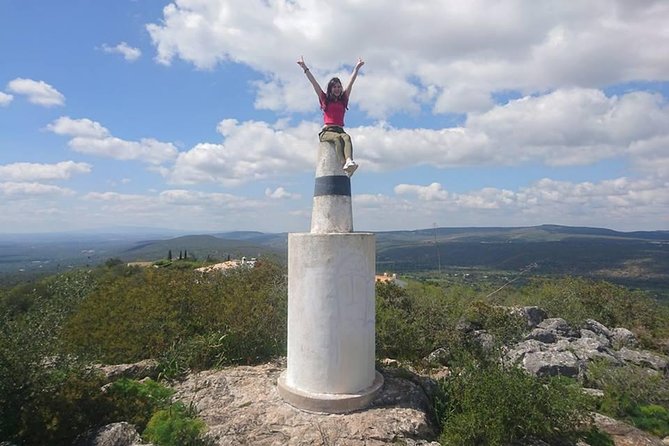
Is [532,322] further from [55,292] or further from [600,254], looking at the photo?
[600,254]

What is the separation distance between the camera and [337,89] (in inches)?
305

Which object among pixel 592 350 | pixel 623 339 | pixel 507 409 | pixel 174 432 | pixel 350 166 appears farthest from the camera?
pixel 623 339

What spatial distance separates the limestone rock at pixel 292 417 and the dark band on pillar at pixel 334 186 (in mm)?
3239

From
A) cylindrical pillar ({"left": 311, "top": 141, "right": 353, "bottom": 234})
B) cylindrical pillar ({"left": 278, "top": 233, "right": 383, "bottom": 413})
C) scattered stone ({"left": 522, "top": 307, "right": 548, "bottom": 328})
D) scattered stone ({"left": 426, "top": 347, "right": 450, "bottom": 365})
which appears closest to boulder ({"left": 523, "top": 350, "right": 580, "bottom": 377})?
scattered stone ({"left": 426, "top": 347, "right": 450, "bottom": 365})

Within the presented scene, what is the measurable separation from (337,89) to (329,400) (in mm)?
4892

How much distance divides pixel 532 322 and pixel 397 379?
902 centimetres

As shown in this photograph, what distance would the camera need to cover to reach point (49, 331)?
7266mm

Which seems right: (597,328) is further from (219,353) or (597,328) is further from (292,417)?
(292,417)

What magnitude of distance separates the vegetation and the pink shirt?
4.47 metres

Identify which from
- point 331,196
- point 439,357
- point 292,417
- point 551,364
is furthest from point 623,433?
point 331,196

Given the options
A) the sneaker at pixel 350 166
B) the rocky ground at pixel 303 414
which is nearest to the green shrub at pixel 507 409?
the rocky ground at pixel 303 414

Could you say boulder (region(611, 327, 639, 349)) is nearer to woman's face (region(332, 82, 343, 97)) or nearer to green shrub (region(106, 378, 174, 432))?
woman's face (region(332, 82, 343, 97))

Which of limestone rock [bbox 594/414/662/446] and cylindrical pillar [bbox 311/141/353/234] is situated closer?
cylindrical pillar [bbox 311/141/353/234]

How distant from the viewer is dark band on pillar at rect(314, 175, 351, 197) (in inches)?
293
